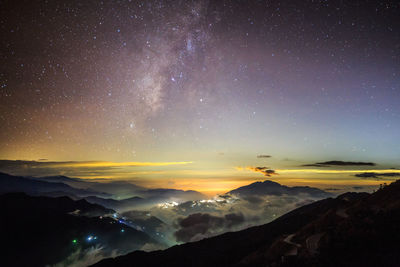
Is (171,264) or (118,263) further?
(118,263)

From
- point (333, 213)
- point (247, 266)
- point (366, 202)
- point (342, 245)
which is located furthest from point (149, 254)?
point (342, 245)

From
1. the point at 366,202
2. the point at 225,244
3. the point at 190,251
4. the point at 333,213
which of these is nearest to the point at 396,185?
the point at 366,202

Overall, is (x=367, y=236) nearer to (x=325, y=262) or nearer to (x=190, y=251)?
(x=325, y=262)

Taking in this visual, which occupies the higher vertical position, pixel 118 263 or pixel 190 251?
pixel 190 251

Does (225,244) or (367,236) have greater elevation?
(367,236)

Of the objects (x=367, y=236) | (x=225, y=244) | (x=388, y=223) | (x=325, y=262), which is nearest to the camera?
(x=325, y=262)

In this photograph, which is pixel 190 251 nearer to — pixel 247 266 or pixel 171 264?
pixel 171 264

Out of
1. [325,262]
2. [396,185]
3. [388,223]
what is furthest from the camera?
[396,185]

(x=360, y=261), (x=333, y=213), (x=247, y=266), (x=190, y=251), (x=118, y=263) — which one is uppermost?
(x=360, y=261)

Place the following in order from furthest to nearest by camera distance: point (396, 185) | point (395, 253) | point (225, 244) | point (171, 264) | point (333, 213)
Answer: point (225, 244)
point (171, 264)
point (333, 213)
point (396, 185)
point (395, 253)
